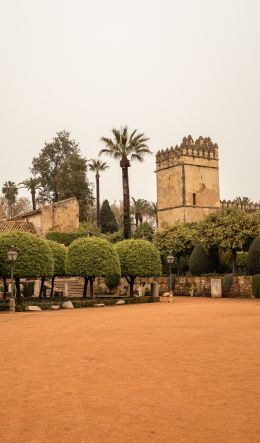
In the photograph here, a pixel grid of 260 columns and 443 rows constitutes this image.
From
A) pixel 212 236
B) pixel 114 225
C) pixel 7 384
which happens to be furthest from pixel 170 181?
pixel 7 384

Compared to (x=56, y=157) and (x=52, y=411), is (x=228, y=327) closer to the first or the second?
(x=52, y=411)

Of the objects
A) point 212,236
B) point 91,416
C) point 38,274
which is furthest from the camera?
point 212,236

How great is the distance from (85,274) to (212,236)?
11.4 meters

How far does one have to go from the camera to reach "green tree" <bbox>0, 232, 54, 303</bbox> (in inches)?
1063

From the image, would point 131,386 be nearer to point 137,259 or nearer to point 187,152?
point 137,259

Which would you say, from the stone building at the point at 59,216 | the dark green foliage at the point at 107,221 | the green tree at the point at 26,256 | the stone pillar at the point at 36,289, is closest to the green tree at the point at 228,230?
the stone pillar at the point at 36,289

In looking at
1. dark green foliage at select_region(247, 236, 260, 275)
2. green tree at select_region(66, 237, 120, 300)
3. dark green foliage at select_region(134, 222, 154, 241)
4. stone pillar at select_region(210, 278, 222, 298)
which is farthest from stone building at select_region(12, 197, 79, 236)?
dark green foliage at select_region(247, 236, 260, 275)

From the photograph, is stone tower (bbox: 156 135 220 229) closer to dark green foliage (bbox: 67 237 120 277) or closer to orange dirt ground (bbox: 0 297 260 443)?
dark green foliage (bbox: 67 237 120 277)

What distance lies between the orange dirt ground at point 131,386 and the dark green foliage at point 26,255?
12.0 m

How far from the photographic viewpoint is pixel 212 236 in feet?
123

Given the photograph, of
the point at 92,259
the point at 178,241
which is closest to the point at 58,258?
the point at 92,259

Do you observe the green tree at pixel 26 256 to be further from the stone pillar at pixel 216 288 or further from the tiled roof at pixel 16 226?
the tiled roof at pixel 16 226

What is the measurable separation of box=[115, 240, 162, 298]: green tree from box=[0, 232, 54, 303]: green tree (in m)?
5.92

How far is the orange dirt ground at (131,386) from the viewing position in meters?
6.01
